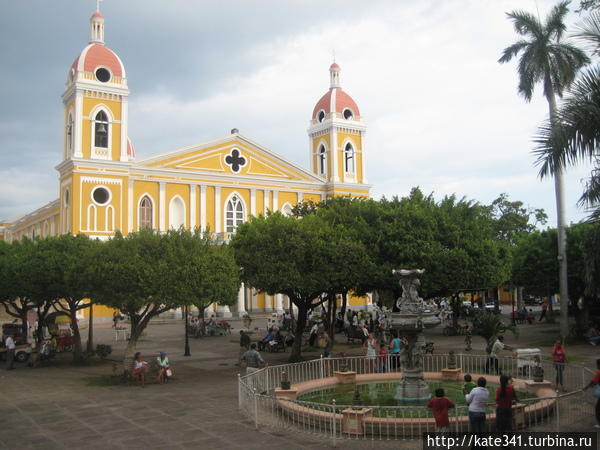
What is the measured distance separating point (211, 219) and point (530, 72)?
32.5 m

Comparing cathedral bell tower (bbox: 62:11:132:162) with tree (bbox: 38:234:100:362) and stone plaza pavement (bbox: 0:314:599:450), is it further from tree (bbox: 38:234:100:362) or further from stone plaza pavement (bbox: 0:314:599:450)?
stone plaza pavement (bbox: 0:314:599:450)

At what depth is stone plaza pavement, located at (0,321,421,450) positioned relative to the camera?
10707 millimetres

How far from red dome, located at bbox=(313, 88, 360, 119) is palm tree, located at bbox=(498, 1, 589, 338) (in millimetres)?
33546

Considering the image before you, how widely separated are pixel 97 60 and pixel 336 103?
2408 cm

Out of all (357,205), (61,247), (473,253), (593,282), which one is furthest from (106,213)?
(593,282)

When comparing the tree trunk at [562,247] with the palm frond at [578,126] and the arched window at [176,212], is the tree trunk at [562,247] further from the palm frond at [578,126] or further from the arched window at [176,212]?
the arched window at [176,212]

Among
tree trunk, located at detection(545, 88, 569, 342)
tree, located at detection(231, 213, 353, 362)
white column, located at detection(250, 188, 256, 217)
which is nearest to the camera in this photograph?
tree, located at detection(231, 213, 353, 362)

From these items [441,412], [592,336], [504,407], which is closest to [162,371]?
[441,412]

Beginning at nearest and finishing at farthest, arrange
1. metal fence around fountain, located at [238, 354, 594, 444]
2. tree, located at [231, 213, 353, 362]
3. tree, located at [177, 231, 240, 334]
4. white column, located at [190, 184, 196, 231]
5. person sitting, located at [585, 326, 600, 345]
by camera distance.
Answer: metal fence around fountain, located at [238, 354, 594, 444] < tree, located at [177, 231, 240, 334] < tree, located at [231, 213, 353, 362] < person sitting, located at [585, 326, 600, 345] < white column, located at [190, 184, 196, 231]

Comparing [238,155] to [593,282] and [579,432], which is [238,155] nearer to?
[593,282]

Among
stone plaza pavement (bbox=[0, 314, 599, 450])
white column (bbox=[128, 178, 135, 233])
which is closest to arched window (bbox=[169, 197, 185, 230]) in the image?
white column (bbox=[128, 178, 135, 233])

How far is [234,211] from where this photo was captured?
2093 inches

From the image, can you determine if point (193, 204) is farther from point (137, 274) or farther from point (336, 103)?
point (137, 274)

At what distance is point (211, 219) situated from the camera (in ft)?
170
